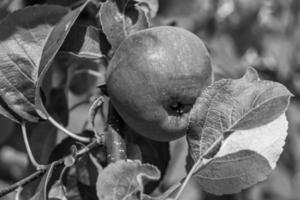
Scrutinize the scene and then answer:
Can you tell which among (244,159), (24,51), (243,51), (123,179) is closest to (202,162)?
(244,159)

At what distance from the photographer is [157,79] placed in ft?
3.88

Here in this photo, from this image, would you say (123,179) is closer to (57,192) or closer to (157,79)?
(157,79)

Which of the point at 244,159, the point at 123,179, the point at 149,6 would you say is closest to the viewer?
the point at 123,179

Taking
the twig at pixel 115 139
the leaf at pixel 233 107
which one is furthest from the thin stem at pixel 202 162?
the twig at pixel 115 139

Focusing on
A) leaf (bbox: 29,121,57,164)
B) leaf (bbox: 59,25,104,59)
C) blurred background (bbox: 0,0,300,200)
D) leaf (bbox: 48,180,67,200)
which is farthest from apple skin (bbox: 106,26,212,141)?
blurred background (bbox: 0,0,300,200)

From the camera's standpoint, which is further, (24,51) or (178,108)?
(24,51)

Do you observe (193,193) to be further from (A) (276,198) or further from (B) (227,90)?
(B) (227,90)

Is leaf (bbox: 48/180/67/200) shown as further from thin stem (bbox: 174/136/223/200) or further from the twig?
thin stem (bbox: 174/136/223/200)

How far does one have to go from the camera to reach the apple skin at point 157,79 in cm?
119

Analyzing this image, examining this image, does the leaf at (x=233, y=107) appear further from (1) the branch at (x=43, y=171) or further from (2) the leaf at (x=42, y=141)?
(2) the leaf at (x=42, y=141)

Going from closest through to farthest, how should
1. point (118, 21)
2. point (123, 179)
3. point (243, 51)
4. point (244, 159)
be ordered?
point (123, 179) → point (244, 159) → point (118, 21) → point (243, 51)

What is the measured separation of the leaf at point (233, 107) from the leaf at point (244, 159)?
0.06 feet

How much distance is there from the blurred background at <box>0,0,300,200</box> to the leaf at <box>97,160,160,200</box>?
972 mm

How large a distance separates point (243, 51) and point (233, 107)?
2066mm
